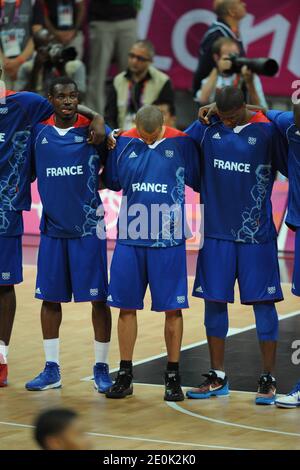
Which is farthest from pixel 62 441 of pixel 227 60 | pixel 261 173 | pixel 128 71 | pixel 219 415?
pixel 128 71

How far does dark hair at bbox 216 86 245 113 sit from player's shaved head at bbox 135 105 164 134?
1.40 feet

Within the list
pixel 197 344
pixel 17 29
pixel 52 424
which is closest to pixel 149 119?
pixel 197 344

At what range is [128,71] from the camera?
1543cm

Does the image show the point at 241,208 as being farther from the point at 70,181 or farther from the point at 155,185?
Result: the point at 70,181

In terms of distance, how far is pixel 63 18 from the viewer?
1664 cm

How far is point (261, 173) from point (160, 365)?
74.7 inches

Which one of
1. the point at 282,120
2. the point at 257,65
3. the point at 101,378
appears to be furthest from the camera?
the point at 257,65

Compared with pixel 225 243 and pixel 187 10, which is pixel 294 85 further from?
pixel 225 243

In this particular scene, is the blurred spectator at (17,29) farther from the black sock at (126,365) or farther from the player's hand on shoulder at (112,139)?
the black sock at (126,365)

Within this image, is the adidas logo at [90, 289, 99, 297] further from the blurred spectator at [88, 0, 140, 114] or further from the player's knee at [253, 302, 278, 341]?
the blurred spectator at [88, 0, 140, 114]

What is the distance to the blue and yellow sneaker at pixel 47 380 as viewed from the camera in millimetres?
9086

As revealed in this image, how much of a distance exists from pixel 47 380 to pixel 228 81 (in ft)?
22.1

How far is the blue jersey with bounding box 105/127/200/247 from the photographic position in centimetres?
869

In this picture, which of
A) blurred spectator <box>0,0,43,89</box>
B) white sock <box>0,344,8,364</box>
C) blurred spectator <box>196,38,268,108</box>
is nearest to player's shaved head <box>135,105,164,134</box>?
white sock <box>0,344,8,364</box>
